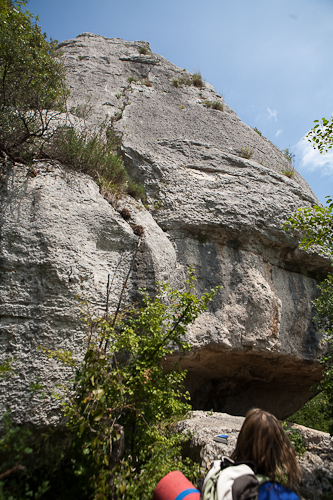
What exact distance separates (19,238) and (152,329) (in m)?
2.14

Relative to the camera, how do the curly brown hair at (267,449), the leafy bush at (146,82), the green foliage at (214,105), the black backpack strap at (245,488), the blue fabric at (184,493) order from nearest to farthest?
the black backpack strap at (245,488) < the blue fabric at (184,493) < the curly brown hair at (267,449) < the green foliage at (214,105) < the leafy bush at (146,82)

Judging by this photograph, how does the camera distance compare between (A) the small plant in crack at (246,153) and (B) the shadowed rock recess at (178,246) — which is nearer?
(B) the shadowed rock recess at (178,246)

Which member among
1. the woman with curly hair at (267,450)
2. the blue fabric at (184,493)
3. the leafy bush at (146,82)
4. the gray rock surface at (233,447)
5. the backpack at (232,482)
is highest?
the leafy bush at (146,82)

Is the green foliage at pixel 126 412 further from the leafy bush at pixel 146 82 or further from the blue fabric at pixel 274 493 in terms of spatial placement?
the leafy bush at pixel 146 82

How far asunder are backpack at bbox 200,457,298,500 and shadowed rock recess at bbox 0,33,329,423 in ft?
8.45

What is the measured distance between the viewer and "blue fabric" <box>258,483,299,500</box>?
1901 mm

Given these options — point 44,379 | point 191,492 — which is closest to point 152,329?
point 44,379

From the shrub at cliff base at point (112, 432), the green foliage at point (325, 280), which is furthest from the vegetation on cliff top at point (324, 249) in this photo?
the shrub at cliff base at point (112, 432)

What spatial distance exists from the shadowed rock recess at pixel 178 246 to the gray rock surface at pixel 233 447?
1.34 metres

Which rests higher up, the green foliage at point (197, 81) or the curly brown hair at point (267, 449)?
the green foliage at point (197, 81)

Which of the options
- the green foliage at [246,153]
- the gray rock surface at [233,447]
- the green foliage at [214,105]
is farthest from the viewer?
the green foliage at [214,105]

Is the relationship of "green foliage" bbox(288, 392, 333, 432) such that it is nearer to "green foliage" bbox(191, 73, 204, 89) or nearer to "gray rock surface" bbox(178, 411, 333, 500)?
"gray rock surface" bbox(178, 411, 333, 500)

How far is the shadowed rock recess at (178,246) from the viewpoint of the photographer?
14.4 ft

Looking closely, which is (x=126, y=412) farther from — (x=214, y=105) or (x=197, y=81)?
(x=197, y=81)
